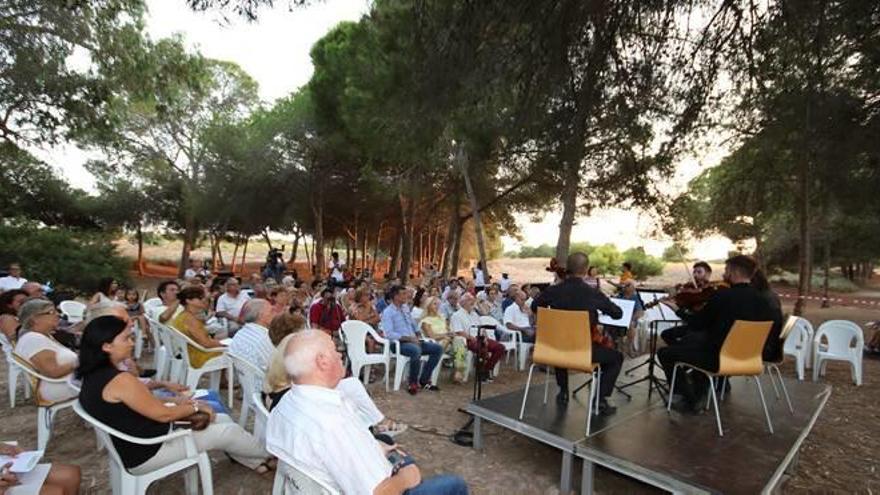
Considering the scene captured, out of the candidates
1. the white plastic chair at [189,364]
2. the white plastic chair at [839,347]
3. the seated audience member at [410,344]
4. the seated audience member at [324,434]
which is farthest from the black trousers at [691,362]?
the white plastic chair at [189,364]

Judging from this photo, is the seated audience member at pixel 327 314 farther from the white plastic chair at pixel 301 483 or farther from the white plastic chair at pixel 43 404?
the white plastic chair at pixel 301 483

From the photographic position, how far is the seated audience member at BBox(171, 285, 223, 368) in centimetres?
420

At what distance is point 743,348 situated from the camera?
3324 millimetres

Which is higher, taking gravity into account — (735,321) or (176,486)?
(735,321)

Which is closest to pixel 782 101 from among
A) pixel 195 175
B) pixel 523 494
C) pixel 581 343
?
pixel 581 343

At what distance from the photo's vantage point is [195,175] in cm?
1881

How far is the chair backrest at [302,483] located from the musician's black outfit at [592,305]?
2.33m

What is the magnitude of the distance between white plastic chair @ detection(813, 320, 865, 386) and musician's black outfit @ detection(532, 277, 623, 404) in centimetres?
427

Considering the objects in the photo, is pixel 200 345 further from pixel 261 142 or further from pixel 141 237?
pixel 141 237

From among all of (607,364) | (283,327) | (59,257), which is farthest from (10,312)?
(59,257)

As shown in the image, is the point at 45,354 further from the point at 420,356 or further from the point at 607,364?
the point at 607,364

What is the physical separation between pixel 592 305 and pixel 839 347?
483 cm

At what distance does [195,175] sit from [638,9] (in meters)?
18.9

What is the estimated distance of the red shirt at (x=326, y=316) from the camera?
6.26m
